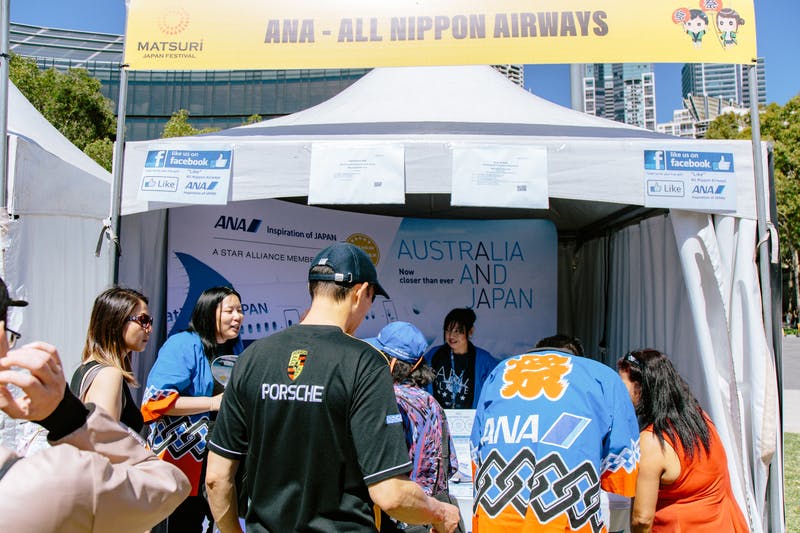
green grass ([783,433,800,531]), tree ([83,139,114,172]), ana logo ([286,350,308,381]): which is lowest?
green grass ([783,433,800,531])

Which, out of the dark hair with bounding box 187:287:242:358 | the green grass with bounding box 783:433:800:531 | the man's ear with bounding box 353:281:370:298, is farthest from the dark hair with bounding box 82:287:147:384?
the green grass with bounding box 783:433:800:531

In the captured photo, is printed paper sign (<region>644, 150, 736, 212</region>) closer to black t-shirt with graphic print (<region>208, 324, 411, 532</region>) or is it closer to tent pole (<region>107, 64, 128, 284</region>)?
black t-shirt with graphic print (<region>208, 324, 411, 532</region>)

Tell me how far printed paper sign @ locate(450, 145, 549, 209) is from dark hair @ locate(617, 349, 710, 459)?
1013 millimetres

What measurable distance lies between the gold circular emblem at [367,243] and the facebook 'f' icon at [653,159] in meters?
2.34

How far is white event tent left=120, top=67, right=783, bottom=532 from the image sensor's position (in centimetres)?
301

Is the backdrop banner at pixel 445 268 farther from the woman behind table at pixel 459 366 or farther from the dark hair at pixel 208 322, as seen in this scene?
the dark hair at pixel 208 322

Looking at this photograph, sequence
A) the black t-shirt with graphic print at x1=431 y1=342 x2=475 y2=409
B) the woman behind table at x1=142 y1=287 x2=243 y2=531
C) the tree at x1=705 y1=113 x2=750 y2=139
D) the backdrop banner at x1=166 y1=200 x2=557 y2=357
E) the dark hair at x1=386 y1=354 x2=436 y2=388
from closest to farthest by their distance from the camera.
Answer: the dark hair at x1=386 y1=354 x2=436 y2=388, the woman behind table at x1=142 y1=287 x2=243 y2=531, the black t-shirt with graphic print at x1=431 y1=342 x2=475 y2=409, the backdrop banner at x1=166 y1=200 x2=557 y2=357, the tree at x1=705 y1=113 x2=750 y2=139

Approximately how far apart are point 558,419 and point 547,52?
2008 millimetres

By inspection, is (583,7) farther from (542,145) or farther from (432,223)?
(432,223)

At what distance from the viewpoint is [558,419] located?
Result: 202 centimetres

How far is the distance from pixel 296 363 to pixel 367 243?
3.38 m

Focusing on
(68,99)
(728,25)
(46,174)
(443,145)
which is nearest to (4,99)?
(46,174)

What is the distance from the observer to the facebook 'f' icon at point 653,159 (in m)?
3.09

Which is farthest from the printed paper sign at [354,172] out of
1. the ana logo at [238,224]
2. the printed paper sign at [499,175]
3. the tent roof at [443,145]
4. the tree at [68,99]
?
the tree at [68,99]
